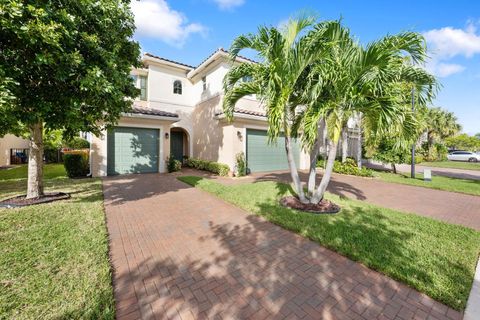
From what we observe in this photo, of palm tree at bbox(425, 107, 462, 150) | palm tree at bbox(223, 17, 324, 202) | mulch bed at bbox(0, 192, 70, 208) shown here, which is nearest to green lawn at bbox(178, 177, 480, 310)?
palm tree at bbox(223, 17, 324, 202)

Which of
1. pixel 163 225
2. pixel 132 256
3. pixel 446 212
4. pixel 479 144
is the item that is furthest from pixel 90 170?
pixel 479 144

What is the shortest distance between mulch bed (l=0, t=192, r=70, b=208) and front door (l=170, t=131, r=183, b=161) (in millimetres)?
10470

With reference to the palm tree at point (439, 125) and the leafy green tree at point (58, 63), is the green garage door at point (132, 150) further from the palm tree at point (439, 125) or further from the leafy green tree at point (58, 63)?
the palm tree at point (439, 125)

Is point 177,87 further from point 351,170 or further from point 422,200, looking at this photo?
point 422,200

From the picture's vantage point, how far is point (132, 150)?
13.1 metres

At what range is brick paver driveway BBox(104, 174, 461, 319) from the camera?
2777mm

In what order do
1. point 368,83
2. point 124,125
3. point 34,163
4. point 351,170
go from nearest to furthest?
point 368,83
point 34,163
point 124,125
point 351,170

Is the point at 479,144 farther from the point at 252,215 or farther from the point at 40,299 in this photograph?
the point at 40,299

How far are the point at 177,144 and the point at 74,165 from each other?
7.74 meters

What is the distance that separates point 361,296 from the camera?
305 centimetres

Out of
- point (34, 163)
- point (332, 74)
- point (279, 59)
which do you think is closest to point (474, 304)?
point (332, 74)

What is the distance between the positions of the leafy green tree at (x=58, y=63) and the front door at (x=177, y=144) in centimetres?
1086

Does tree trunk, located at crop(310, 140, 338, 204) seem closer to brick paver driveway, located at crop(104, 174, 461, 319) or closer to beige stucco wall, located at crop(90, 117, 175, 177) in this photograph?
brick paver driveway, located at crop(104, 174, 461, 319)

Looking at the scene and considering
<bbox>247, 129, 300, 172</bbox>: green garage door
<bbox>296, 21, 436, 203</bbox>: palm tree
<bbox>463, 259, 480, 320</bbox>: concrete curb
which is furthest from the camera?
<bbox>247, 129, 300, 172</bbox>: green garage door
